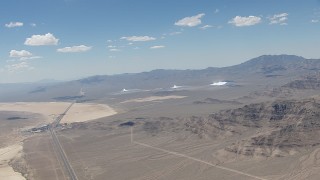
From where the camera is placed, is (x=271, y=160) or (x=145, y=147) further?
(x=145, y=147)

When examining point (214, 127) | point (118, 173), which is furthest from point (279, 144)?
point (118, 173)

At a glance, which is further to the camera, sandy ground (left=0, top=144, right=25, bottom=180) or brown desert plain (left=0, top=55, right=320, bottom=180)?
sandy ground (left=0, top=144, right=25, bottom=180)

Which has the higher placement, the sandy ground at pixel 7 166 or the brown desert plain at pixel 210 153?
the brown desert plain at pixel 210 153

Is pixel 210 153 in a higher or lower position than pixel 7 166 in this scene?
higher

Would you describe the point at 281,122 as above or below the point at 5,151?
above

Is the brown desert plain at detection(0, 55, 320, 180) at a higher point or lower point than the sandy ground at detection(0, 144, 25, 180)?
higher

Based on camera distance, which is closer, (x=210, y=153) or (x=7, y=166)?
(x=210, y=153)

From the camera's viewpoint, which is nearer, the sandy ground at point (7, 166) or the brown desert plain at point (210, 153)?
the brown desert plain at point (210, 153)

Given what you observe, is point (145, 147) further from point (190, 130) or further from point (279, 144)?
point (279, 144)

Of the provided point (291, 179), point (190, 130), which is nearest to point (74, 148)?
point (190, 130)

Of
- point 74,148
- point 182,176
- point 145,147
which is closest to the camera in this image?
point 182,176

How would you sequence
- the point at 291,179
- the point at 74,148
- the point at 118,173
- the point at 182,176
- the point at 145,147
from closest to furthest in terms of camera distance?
the point at 291,179 → the point at 182,176 → the point at 118,173 → the point at 145,147 → the point at 74,148
